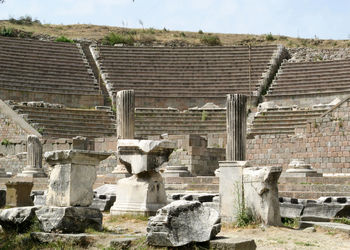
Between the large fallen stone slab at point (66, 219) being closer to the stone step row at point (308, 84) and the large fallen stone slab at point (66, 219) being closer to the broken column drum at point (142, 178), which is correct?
the broken column drum at point (142, 178)

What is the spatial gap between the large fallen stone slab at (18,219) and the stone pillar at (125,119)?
322 inches

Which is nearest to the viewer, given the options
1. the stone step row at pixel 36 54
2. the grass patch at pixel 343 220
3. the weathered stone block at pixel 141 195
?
the grass patch at pixel 343 220

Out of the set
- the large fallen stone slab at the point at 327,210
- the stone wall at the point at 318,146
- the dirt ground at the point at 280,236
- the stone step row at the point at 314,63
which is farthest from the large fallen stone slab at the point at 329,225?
the stone step row at the point at 314,63

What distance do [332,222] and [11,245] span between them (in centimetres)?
519

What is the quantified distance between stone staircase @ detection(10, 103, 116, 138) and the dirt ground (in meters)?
17.6

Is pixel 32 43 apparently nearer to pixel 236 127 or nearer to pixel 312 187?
pixel 312 187

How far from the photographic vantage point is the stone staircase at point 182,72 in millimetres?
34000

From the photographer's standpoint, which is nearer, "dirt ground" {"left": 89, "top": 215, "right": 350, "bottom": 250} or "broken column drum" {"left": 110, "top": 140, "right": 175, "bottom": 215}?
"dirt ground" {"left": 89, "top": 215, "right": 350, "bottom": 250}

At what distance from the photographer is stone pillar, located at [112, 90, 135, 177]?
682 inches

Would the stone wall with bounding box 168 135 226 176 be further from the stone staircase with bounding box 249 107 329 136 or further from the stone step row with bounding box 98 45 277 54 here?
the stone step row with bounding box 98 45 277 54

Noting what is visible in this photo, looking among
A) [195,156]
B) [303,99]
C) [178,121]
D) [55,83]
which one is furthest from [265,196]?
[55,83]

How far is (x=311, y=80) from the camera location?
34219 mm

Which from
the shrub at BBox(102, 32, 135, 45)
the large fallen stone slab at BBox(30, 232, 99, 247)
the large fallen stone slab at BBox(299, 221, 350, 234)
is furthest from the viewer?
the shrub at BBox(102, 32, 135, 45)

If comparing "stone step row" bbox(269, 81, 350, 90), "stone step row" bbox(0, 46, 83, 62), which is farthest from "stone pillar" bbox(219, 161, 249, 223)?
"stone step row" bbox(0, 46, 83, 62)
